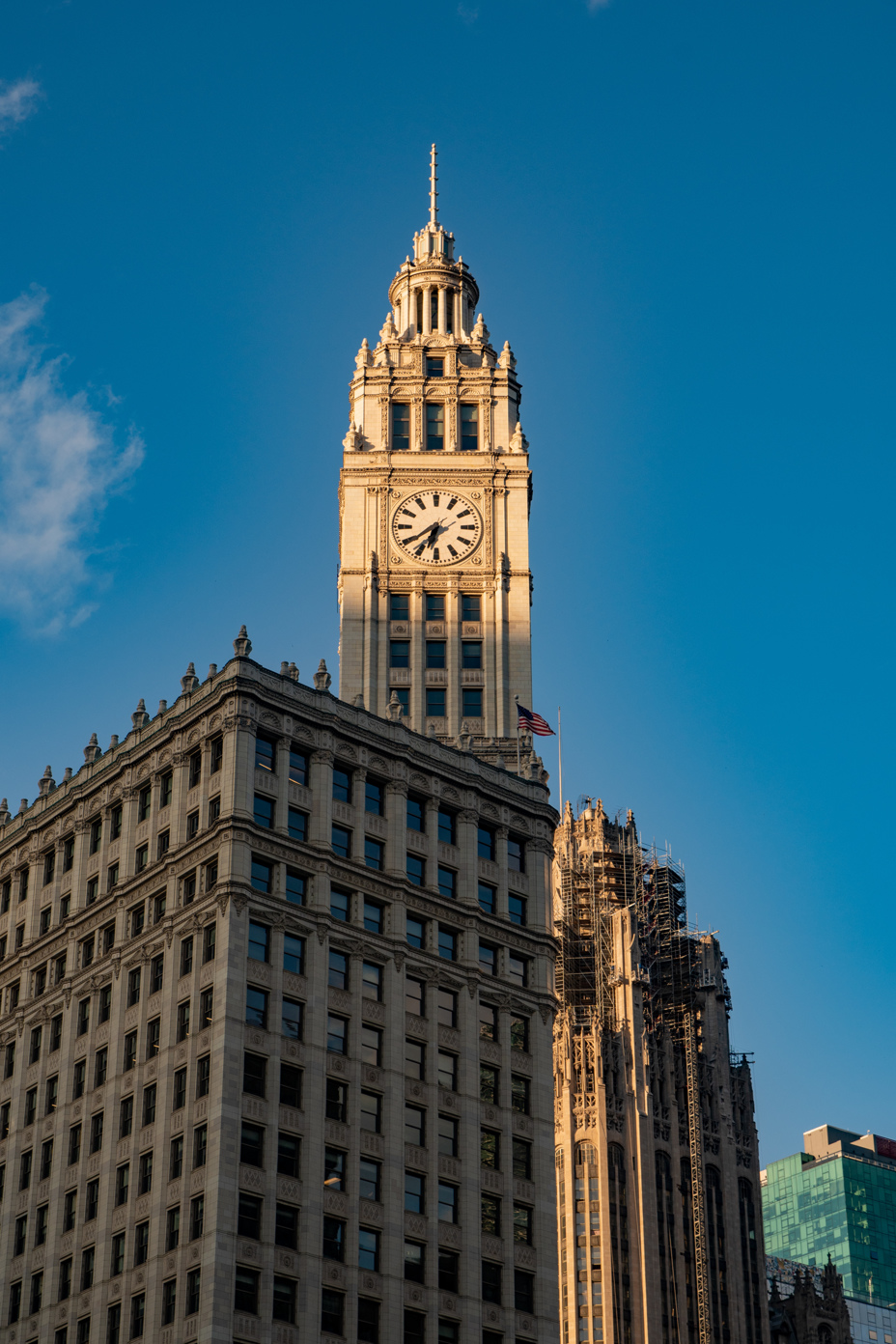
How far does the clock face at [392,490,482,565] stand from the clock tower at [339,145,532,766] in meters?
0.10

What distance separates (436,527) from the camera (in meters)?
159

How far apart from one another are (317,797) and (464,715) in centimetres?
4696

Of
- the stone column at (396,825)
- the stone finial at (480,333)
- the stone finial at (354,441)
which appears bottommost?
the stone column at (396,825)

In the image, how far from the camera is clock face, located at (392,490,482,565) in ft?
519

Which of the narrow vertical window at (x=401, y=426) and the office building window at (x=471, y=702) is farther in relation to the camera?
the narrow vertical window at (x=401, y=426)

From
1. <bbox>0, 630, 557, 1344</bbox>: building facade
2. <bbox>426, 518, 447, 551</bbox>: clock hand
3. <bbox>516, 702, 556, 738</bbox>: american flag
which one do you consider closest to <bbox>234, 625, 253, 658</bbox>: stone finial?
<bbox>0, 630, 557, 1344</bbox>: building facade

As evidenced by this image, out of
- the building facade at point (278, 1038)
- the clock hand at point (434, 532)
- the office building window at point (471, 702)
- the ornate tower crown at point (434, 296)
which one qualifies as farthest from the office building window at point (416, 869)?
the ornate tower crown at point (434, 296)

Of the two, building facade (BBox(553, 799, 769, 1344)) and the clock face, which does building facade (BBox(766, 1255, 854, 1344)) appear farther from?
the clock face

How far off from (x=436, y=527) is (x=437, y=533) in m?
0.45

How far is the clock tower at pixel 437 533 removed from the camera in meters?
151

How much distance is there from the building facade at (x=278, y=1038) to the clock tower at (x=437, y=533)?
119 feet

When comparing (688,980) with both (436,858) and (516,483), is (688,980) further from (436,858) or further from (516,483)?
(436,858)

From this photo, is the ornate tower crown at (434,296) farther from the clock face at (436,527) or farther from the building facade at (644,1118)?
the building facade at (644,1118)

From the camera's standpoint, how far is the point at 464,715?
150125mm
